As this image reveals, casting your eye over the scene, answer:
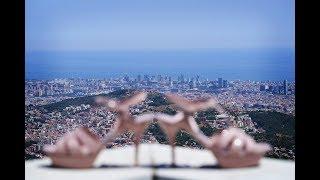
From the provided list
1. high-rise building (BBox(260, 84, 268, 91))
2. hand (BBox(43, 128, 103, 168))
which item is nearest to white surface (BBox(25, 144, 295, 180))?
hand (BBox(43, 128, 103, 168))

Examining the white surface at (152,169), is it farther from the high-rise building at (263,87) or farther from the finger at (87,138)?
the high-rise building at (263,87)

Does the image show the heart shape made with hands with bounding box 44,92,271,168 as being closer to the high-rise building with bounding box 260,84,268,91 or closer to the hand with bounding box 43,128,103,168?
the hand with bounding box 43,128,103,168

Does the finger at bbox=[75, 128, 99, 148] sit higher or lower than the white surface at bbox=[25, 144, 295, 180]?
higher

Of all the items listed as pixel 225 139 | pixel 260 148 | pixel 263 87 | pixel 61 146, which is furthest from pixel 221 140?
pixel 61 146

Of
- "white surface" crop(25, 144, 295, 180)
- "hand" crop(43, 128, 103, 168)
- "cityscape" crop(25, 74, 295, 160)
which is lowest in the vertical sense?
Result: "white surface" crop(25, 144, 295, 180)

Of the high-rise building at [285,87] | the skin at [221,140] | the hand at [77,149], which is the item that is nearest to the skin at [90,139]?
the hand at [77,149]

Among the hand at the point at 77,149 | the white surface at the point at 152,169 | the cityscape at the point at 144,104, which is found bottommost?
the white surface at the point at 152,169
